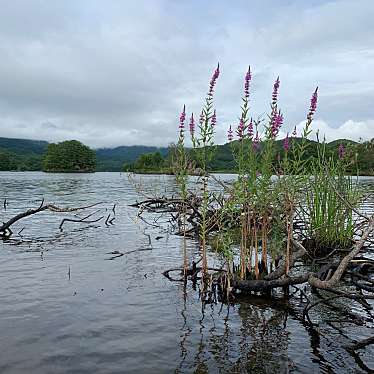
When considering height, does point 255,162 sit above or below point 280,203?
above

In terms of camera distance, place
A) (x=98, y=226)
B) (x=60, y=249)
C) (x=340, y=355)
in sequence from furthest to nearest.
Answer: (x=98, y=226) < (x=60, y=249) < (x=340, y=355)

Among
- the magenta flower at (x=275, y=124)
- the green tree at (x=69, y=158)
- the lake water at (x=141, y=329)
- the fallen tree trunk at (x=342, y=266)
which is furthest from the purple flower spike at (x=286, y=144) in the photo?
the green tree at (x=69, y=158)

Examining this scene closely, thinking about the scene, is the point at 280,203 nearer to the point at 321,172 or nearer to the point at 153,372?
the point at 321,172

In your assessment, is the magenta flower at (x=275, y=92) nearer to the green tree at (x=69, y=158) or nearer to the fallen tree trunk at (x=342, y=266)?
the fallen tree trunk at (x=342, y=266)

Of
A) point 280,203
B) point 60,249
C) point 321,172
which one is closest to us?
point 280,203

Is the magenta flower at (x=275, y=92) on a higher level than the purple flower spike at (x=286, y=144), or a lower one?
higher

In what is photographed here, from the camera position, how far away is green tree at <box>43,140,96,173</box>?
574 ft

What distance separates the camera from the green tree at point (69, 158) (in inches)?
6885

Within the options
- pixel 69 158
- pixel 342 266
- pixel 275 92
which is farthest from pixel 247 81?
pixel 69 158

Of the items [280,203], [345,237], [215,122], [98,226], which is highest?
[215,122]

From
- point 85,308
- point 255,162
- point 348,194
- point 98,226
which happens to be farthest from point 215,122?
point 98,226

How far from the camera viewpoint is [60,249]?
13.3 meters

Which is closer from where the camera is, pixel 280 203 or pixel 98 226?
pixel 280 203

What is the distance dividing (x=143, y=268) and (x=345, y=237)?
5.75m
